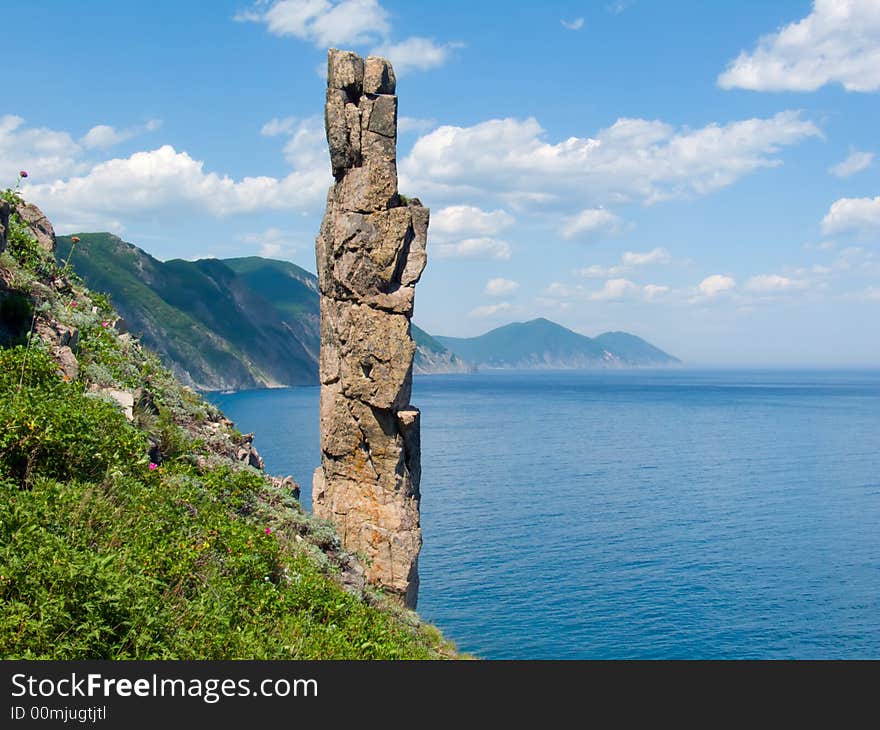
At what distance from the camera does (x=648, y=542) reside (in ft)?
173

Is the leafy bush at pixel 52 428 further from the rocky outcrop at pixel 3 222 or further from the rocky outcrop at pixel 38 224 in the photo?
the rocky outcrop at pixel 38 224

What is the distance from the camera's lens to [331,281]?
24.1 metres

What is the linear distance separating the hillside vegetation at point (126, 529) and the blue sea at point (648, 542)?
2438cm

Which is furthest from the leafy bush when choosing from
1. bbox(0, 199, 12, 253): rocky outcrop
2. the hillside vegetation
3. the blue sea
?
the blue sea

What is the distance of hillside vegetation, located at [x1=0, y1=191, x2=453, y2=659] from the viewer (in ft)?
24.2

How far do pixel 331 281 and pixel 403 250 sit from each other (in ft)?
9.08

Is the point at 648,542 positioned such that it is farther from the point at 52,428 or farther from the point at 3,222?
the point at 52,428

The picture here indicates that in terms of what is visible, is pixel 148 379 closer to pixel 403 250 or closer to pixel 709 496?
pixel 403 250

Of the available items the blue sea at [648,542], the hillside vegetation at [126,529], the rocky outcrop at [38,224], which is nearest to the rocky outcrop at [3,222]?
the hillside vegetation at [126,529]

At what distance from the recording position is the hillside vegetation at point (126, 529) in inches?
290

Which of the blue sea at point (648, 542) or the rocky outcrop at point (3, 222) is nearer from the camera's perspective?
the rocky outcrop at point (3, 222)

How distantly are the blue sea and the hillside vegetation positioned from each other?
24.4m

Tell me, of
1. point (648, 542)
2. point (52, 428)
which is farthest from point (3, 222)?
point (648, 542)

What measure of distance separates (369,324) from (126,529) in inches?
576
